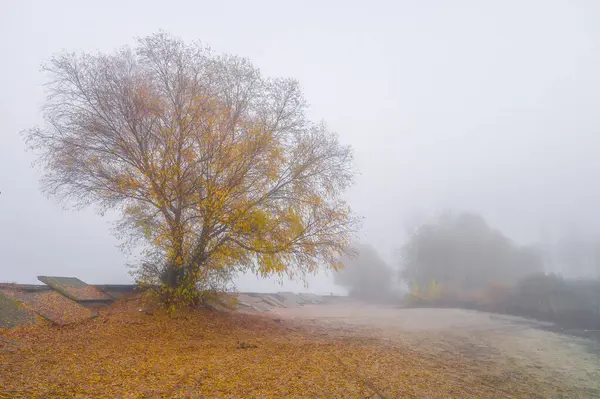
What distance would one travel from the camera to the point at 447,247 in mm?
33094

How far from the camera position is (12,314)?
10.7 meters

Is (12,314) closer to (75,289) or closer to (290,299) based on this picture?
(75,289)

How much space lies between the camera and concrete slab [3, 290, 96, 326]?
1165 cm

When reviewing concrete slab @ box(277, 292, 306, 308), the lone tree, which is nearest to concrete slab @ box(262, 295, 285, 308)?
concrete slab @ box(277, 292, 306, 308)

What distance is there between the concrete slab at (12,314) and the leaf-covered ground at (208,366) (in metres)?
0.38

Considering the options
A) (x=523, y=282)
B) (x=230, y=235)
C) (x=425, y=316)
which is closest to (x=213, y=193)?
(x=230, y=235)

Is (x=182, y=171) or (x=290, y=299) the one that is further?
(x=290, y=299)

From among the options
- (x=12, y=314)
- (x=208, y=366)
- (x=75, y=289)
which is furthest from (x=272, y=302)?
(x=208, y=366)

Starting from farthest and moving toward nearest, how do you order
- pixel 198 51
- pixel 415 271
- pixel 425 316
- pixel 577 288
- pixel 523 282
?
1. pixel 415 271
2. pixel 425 316
3. pixel 523 282
4. pixel 577 288
5. pixel 198 51

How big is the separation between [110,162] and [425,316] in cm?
2048

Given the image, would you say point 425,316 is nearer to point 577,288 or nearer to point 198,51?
point 577,288

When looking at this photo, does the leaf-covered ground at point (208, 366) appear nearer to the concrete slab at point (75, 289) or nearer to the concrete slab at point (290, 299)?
the concrete slab at point (75, 289)

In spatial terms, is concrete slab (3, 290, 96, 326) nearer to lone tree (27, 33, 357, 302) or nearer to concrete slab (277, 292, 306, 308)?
lone tree (27, 33, 357, 302)

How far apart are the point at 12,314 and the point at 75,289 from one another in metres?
3.96
